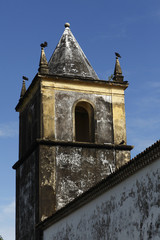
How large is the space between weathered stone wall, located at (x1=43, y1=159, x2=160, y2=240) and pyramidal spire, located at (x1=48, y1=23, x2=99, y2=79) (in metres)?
6.68

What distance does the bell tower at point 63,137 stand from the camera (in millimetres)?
16594

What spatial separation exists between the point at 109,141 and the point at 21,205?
3.85 m

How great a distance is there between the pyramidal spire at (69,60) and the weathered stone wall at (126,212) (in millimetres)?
6676

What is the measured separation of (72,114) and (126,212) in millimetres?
7932

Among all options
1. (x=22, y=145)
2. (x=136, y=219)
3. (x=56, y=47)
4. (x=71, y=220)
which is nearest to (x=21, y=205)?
(x=22, y=145)

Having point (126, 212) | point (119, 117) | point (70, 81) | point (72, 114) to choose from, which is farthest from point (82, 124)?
point (126, 212)

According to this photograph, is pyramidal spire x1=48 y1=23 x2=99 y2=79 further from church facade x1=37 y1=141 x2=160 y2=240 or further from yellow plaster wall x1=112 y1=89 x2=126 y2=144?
church facade x1=37 y1=141 x2=160 y2=240

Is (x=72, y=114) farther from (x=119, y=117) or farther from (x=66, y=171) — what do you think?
(x=66, y=171)

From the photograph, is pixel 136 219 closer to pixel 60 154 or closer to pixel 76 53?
pixel 60 154

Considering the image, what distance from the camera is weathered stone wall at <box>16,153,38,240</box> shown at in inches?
660

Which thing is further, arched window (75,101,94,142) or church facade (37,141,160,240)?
arched window (75,101,94,142)

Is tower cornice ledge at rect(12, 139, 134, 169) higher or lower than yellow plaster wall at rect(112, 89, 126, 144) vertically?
lower

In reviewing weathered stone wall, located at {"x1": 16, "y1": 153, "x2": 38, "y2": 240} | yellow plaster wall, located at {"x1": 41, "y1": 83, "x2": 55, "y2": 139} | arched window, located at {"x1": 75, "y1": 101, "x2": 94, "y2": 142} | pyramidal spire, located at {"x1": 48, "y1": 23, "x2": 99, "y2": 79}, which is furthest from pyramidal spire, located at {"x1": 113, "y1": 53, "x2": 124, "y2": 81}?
weathered stone wall, located at {"x1": 16, "y1": 153, "x2": 38, "y2": 240}

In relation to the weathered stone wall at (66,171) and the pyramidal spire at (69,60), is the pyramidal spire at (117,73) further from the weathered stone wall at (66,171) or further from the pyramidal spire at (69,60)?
the weathered stone wall at (66,171)
